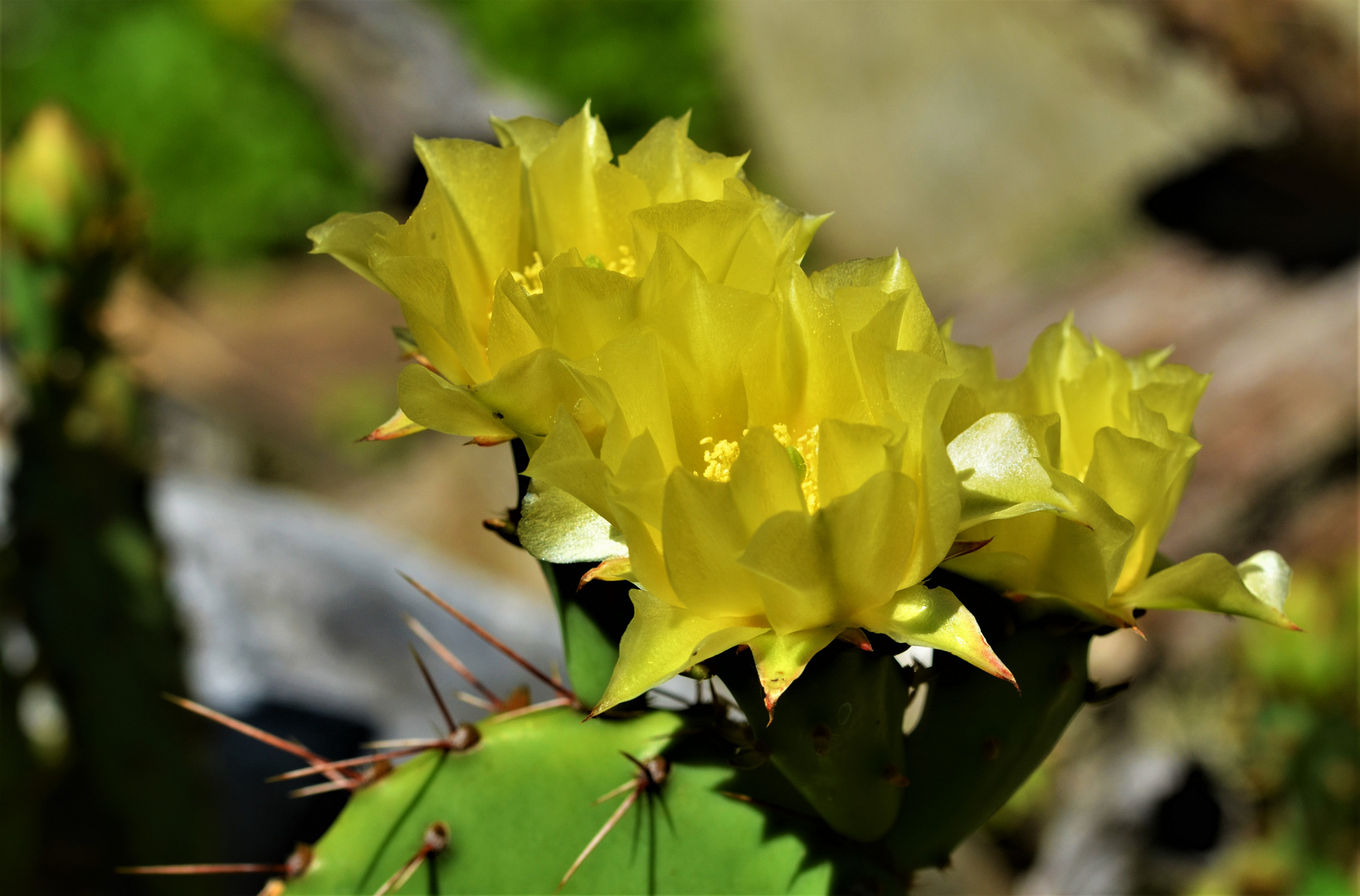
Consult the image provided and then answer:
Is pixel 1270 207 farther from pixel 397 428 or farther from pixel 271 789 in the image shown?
pixel 397 428

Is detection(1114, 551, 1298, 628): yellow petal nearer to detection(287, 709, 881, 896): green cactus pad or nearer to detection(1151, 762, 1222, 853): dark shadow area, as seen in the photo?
detection(287, 709, 881, 896): green cactus pad

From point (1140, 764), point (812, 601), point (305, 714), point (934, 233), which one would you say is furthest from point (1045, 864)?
point (934, 233)

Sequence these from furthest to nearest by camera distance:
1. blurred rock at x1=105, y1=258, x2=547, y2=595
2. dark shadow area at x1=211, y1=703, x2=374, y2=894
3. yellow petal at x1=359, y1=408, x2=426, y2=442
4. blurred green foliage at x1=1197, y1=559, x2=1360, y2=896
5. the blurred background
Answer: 1. blurred rock at x1=105, y1=258, x2=547, y2=595
2. dark shadow area at x1=211, y1=703, x2=374, y2=894
3. blurred green foliage at x1=1197, y1=559, x2=1360, y2=896
4. the blurred background
5. yellow petal at x1=359, y1=408, x2=426, y2=442

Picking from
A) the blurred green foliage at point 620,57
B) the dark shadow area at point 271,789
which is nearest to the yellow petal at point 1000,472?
the dark shadow area at point 271,789

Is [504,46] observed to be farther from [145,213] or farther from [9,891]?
[9,891]

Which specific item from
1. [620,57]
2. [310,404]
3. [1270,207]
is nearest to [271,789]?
[310,404]

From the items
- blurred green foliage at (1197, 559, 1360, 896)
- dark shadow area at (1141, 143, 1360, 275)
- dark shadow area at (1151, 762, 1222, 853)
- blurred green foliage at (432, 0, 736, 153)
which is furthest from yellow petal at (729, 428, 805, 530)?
blurred green foliage at (432, 0, 736, 153)
